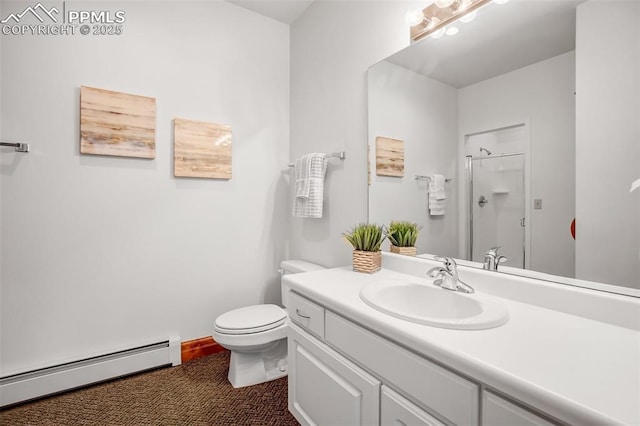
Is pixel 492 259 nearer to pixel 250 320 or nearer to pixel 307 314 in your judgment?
pixel 307 314

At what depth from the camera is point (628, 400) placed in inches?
20.9

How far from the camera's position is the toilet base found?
182 cm

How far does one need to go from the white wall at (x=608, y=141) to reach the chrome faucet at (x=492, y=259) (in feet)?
0.80

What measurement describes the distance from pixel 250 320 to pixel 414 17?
1.88 metres

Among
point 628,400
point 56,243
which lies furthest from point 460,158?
point 56,243

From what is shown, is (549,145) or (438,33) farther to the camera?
(438,33)

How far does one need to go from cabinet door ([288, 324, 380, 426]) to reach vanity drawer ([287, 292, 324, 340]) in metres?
0.05

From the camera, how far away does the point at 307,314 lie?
4.28 feet

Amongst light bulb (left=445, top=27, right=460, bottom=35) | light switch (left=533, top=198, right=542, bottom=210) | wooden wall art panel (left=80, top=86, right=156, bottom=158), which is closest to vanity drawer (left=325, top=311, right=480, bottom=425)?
light switch (left=533, top=198, right=542, bottom=210)

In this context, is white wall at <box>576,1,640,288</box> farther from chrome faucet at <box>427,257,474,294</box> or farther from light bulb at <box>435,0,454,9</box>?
light bulb at <box>435,0,454,9</box>

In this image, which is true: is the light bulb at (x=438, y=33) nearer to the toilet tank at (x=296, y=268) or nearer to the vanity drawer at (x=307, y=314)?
the vanity drawer at (x=307, y=314)

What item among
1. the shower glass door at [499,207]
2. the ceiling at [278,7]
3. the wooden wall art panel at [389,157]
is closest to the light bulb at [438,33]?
the wooden wall art panel at [389,157]

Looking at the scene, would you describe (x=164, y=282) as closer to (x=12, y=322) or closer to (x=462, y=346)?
(x=12, y=322)

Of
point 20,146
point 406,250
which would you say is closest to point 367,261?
point 406,250
